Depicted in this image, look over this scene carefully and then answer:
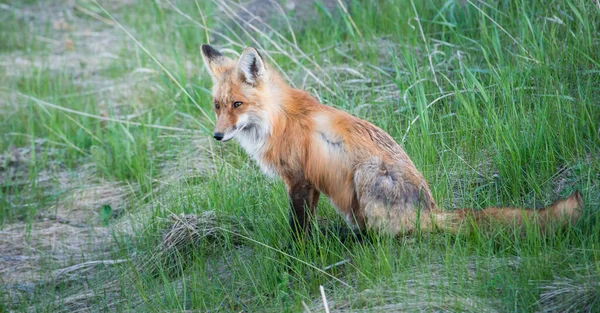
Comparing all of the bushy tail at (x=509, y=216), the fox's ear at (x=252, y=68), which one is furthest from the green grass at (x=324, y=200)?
the fox's ear at (x=252, y=68)

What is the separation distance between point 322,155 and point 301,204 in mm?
361

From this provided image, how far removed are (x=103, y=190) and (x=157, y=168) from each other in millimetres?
613

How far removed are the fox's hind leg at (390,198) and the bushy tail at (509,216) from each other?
0.13m

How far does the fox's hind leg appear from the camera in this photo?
4262mm

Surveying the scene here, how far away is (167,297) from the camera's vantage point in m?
4.31

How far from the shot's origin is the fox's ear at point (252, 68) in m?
4.68

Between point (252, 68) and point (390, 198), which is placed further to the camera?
point (252, 68)

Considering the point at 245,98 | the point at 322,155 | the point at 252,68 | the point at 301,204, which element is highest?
the point at 252,68

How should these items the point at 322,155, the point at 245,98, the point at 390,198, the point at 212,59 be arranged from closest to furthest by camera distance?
the point at 390,198
the point at 322,155
the point at 245,98
the point at 212,59

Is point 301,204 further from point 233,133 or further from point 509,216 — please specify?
point 509,216

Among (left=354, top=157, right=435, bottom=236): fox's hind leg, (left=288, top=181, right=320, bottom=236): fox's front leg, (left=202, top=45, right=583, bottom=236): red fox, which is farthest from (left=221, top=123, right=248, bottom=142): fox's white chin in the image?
(left=354, top=157, right=435, bottom=236): fox's hind leg

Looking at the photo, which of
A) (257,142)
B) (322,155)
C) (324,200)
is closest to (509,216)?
(322,155)

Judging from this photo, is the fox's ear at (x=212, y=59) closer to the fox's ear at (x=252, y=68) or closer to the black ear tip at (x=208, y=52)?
the black ear tip at (x=208, y=52)

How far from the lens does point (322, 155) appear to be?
455cm
